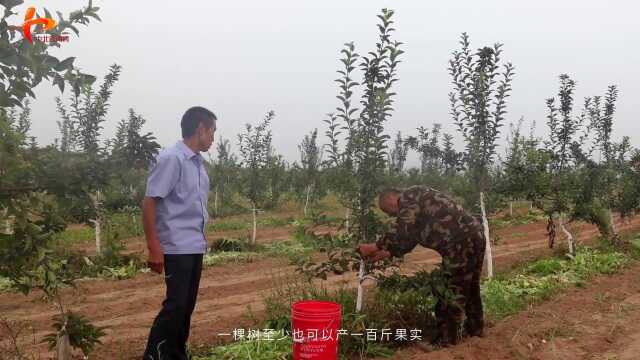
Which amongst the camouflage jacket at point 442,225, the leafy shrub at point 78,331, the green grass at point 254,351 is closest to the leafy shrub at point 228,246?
the green grass at point 254,351

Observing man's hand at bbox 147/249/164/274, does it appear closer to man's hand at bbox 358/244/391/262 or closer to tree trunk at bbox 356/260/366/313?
man's hand at bbox 358/244/391/262

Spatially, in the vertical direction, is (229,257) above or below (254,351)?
above

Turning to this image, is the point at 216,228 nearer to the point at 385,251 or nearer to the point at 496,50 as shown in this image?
the point at 496,50

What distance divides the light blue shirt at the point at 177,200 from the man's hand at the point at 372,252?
1.47 meters

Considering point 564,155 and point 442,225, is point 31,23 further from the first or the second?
point 564,155

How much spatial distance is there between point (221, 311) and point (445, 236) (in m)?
3.53

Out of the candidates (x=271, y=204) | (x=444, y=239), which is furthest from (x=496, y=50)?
(x=271, y=204)

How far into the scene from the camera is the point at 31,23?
2.56 meters

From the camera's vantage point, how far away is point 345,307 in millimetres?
5457

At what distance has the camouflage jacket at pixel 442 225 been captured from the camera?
15.9 ft

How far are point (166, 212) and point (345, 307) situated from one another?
2.39 metres

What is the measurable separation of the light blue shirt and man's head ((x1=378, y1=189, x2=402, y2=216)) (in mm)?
1773

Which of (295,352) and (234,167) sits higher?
(234,167)

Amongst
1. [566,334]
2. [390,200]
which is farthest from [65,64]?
[566,334]
